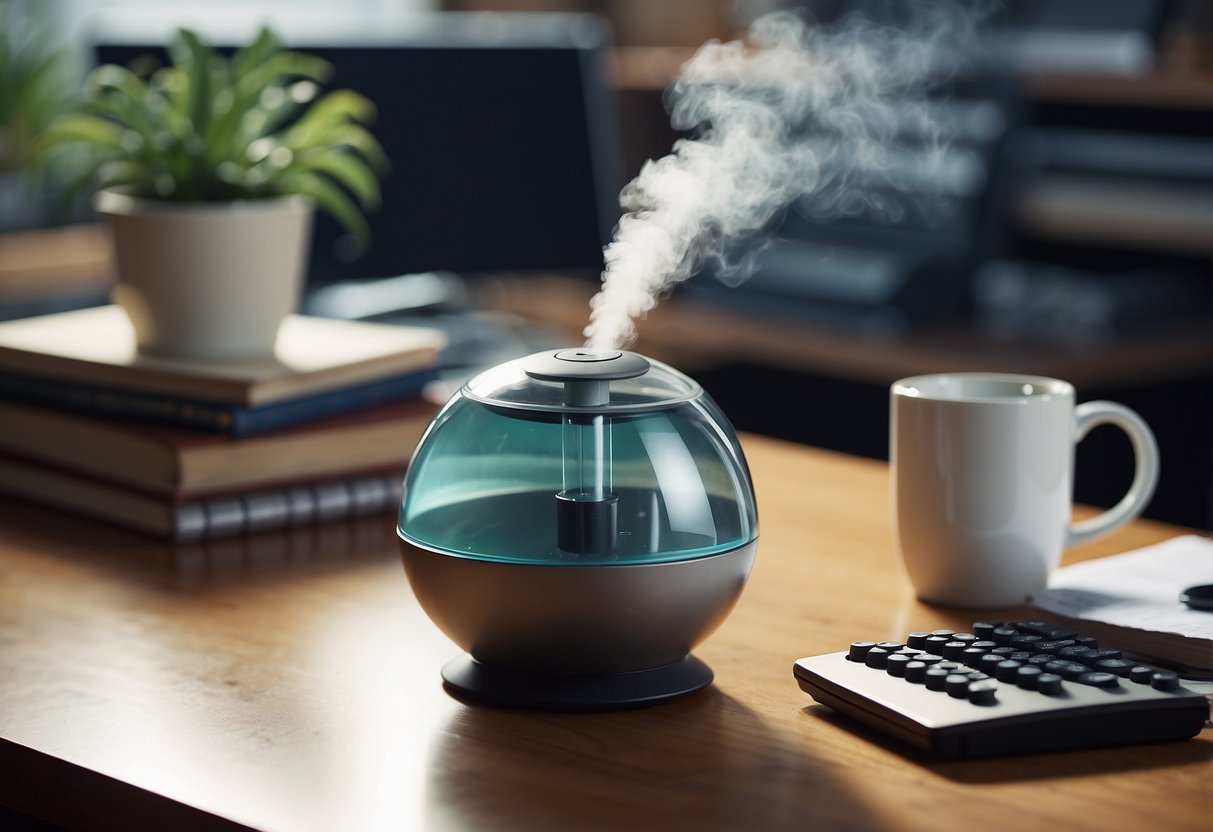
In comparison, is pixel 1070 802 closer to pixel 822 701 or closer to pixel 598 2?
pixel 822 701

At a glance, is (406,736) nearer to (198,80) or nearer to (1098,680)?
(1098,680)

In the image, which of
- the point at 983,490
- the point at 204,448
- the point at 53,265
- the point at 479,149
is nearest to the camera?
the point at 983,490

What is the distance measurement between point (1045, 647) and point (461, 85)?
1468 mm

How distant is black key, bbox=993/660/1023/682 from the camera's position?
2.35ft

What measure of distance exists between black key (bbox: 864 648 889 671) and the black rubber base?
0.09m

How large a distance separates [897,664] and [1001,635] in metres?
0.07

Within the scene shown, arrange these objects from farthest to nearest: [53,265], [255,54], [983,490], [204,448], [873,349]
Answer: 1. [53,265]
2. [873,349]
3. [255,54]
4. [204,448]
5. [983,490]

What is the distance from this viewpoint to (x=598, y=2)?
148 inches

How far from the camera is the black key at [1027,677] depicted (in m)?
0.71

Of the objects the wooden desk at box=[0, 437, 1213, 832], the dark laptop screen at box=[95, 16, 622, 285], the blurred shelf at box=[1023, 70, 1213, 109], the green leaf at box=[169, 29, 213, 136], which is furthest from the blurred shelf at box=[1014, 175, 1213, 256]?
the green leaf at box=[169, 29, 213, 136]

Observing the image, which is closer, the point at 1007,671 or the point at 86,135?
the point at 1007,671

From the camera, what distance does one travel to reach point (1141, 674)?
72cm

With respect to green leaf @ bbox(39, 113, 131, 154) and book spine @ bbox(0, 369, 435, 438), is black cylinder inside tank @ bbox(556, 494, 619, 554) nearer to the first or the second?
book spine @ bbox(0, 369, 435, 438)

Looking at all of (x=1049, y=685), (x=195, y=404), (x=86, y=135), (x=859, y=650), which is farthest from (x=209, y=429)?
(x=1049, y=685)
